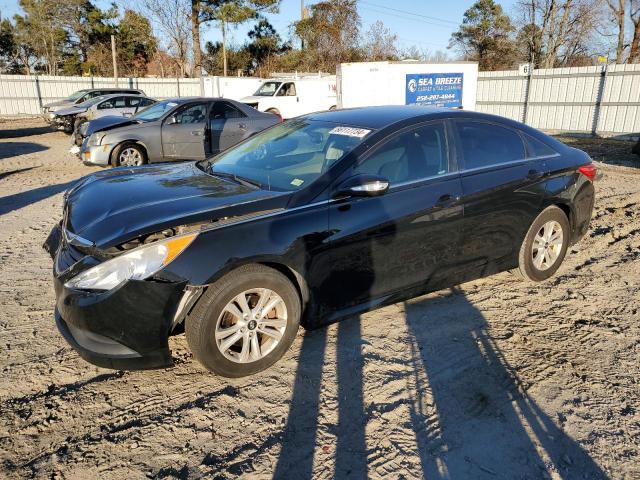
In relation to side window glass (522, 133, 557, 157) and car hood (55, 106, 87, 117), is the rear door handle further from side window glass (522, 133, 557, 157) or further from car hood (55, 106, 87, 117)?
car hood (55, 106, 87, 117)

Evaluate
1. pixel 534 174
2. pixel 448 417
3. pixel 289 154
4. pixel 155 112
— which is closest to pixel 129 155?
pixel 155 112

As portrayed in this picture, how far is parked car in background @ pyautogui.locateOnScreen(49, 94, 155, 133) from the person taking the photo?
16.6 meters

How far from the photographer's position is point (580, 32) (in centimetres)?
3591

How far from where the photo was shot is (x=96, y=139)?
9.58 metres

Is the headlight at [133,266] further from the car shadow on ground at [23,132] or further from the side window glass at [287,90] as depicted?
the car shadow on ground at [23,132]

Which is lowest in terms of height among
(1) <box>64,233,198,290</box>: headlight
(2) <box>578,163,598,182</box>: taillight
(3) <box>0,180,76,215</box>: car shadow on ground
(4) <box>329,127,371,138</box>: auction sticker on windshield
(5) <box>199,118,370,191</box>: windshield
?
(3) <box>0,180,76,215</box>: car shadow on ground

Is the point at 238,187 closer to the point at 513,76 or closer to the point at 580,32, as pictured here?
the point at 513,76

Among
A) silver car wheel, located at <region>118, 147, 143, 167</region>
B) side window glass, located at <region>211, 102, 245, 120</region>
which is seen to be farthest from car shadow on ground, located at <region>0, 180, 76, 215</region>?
side window glass, located at <region>211, 102, 245, 120</region>

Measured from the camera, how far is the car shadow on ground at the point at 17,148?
1375cm

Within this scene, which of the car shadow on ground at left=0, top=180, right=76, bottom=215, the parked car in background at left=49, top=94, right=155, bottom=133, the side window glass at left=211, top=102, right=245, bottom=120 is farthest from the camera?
the parked car in background at left=49, top=94, right=155, bottom=133

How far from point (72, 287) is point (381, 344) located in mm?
2043

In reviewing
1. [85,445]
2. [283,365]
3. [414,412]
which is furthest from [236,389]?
[414,412]

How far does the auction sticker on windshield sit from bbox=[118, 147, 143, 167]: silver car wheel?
268 inches

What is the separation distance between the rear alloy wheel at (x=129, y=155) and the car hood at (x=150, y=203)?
6.06m
